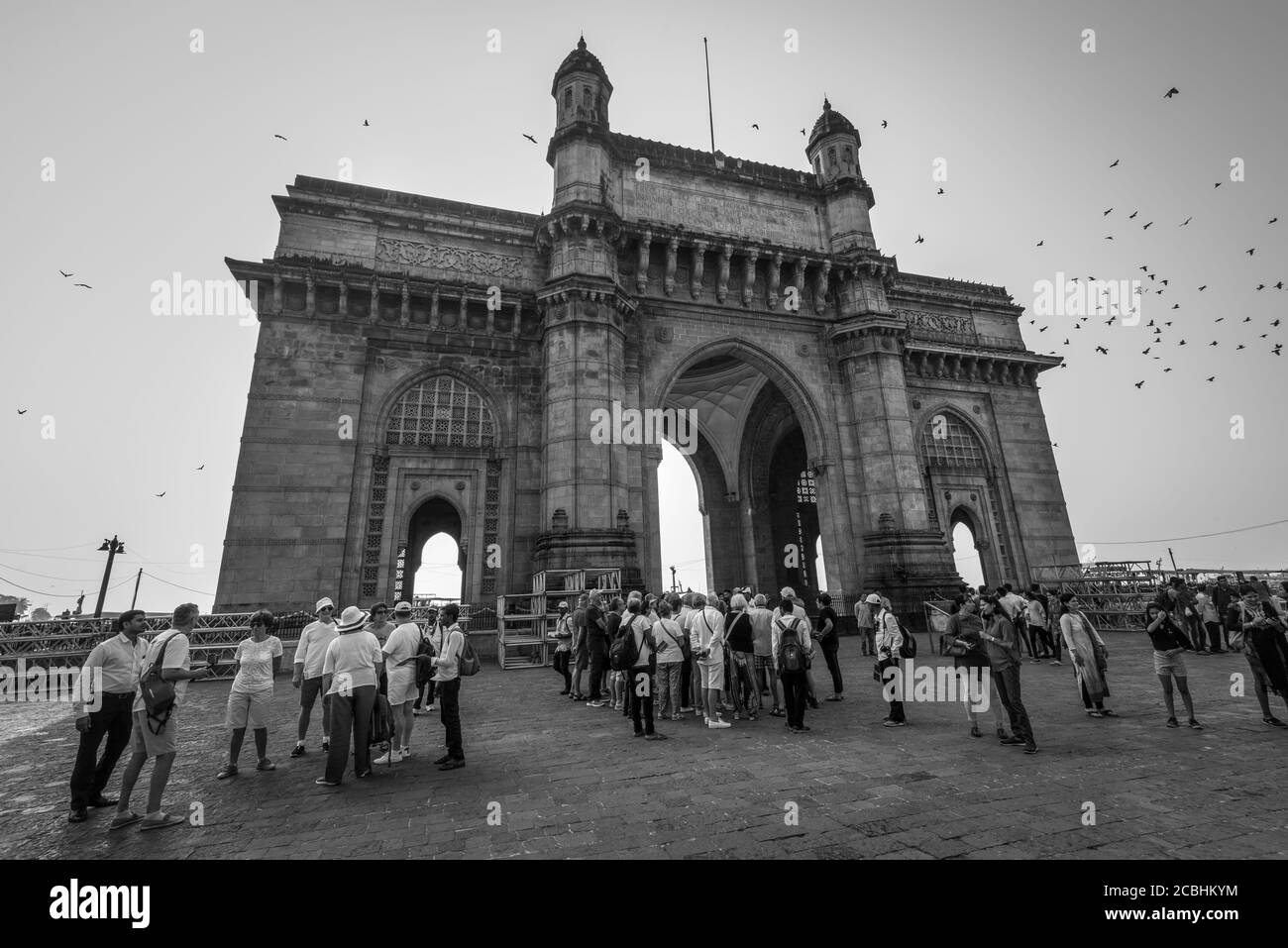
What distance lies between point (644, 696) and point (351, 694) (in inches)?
128

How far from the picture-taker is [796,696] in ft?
23.0

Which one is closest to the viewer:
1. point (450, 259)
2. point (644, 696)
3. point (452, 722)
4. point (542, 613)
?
point (452, 722)

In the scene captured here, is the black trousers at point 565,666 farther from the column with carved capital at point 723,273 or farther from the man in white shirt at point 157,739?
the column with carved capital at point 723,273

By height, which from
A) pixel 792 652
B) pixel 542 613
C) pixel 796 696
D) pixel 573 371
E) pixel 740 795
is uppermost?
pixel 573 371

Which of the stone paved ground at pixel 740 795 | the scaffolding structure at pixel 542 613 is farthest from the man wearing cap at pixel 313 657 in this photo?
the scaffolding structure at pixel 542 613

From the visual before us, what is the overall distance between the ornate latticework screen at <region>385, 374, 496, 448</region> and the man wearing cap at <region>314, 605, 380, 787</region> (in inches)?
497

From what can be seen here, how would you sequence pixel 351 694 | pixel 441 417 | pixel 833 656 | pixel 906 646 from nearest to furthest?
Answer: pixel 351 694, pixel 906 646, pixel 833 656, pixel 441 417

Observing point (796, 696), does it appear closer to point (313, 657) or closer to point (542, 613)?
point (313, 657)

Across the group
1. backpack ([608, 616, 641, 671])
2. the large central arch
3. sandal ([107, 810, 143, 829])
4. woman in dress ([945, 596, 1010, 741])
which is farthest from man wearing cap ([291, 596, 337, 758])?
the large central arch

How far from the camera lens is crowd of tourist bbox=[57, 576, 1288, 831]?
4930 mm

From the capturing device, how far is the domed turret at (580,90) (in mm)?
19578

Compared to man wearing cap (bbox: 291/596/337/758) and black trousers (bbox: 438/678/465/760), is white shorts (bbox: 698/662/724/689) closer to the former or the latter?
black trousers (bbox: 438/678/465/760)

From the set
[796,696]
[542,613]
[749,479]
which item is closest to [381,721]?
[796,696]

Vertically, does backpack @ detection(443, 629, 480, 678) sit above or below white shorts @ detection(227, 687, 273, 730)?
above
